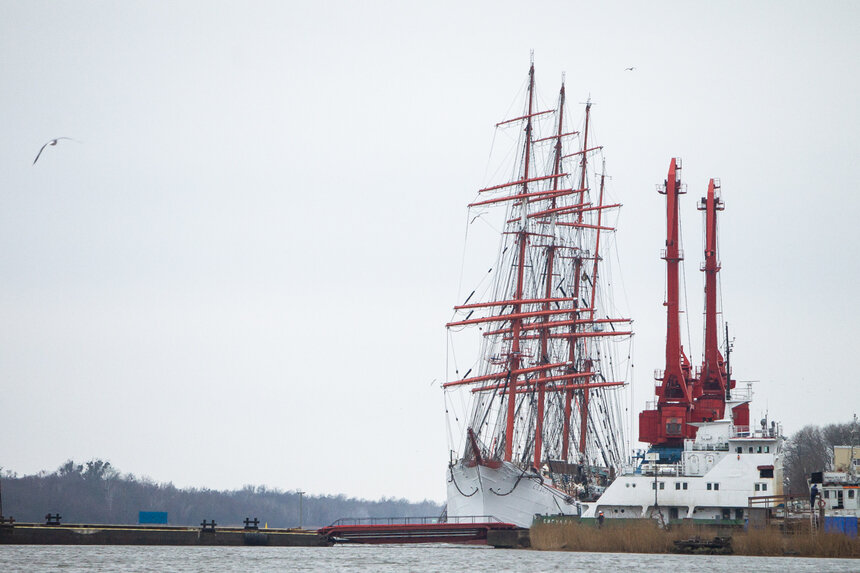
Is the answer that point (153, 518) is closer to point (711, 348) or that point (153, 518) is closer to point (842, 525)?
point (711, 348)

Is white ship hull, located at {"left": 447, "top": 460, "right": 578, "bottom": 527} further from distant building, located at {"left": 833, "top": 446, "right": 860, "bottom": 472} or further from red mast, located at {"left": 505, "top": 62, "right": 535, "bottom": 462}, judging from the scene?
distant building, located at {"left": 833, "top": 446, "right": 860, "bottom": 472}

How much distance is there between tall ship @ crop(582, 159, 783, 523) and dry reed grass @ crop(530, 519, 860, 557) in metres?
4.24

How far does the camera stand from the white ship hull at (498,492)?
108 m

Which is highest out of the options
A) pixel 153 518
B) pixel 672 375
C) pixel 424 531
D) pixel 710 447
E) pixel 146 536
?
pixel 672 375

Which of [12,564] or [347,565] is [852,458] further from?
[12,564]

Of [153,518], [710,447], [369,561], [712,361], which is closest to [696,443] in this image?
[710,447]

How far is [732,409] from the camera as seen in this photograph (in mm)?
116938

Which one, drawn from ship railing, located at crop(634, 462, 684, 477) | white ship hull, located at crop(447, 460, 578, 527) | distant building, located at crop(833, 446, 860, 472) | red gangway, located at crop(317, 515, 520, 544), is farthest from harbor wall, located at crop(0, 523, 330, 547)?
distant building, located at crop(833, 446, 860, 472)

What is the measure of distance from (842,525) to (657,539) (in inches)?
499

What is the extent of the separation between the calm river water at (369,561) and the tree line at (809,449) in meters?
67.2

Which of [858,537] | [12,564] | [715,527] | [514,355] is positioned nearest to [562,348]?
[514,355]

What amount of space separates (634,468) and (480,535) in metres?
13.6

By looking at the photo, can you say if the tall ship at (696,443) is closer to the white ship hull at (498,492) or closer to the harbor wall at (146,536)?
the white ship hull at (498,492)

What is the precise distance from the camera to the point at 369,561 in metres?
84.6
